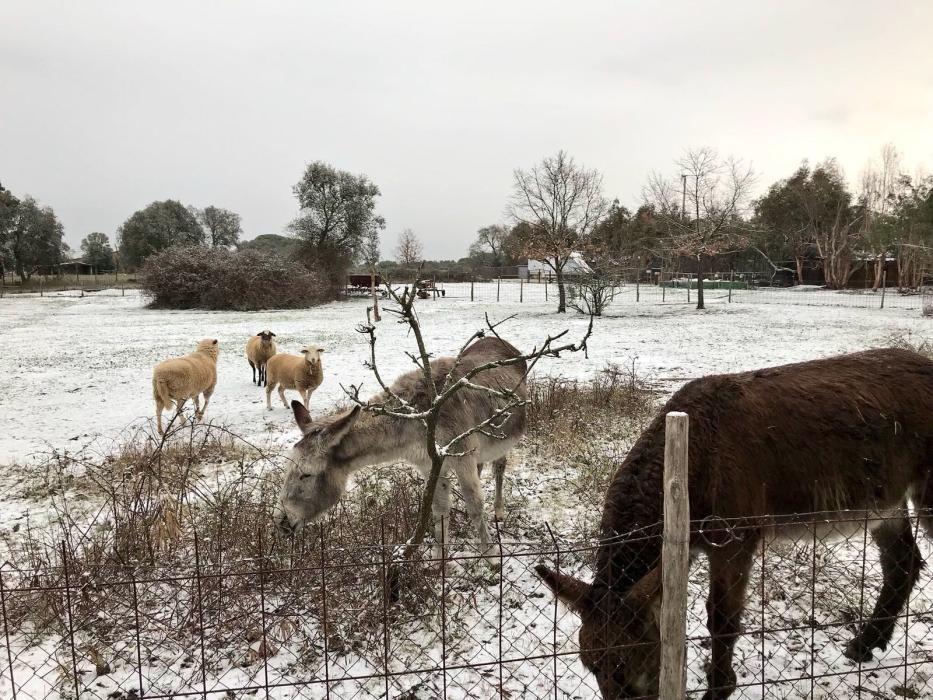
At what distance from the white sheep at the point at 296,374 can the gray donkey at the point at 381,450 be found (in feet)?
18.3

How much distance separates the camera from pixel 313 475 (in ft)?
12.8

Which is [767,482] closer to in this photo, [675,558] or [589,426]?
[675,558]

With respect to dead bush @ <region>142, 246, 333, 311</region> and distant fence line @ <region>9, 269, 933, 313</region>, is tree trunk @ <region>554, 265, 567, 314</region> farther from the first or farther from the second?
dead bush @ <region>142, 246, 333, 311</region>

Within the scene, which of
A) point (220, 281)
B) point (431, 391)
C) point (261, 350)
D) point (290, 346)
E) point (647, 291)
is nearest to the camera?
point (431, 391)

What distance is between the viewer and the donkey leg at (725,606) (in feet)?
8.87

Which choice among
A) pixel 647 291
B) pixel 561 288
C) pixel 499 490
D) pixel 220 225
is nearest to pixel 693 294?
pixel 647 291

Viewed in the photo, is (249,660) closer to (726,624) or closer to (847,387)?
(726,624)

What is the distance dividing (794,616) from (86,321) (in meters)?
27.6

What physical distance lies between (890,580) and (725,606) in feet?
4.90

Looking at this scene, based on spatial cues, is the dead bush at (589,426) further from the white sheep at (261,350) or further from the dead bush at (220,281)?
the dead bush at (220,281)

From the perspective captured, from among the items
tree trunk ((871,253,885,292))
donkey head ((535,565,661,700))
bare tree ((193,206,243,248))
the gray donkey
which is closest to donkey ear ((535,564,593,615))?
donkey head ((535,565,661,700))

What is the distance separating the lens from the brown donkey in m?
2.46

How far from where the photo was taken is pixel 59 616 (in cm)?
348

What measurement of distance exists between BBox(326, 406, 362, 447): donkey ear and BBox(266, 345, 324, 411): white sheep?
618cm
